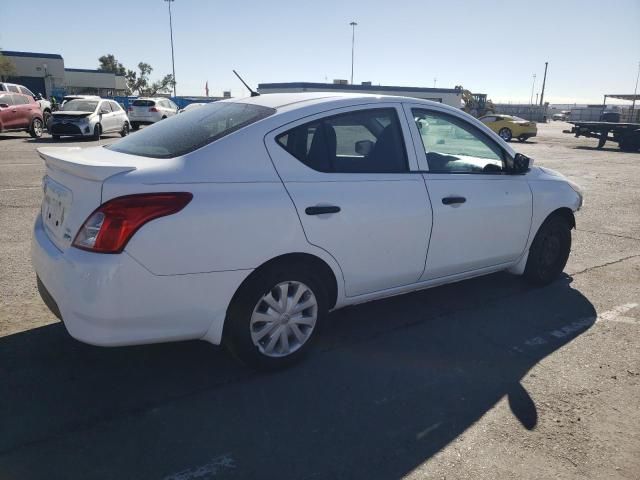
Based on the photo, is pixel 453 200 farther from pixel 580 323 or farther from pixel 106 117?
pixel 106 117

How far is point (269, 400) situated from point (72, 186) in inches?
63.0

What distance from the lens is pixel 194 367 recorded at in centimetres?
329

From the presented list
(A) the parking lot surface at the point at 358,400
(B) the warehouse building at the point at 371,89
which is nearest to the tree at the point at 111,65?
(B) the warehouse building at the point at 371,89

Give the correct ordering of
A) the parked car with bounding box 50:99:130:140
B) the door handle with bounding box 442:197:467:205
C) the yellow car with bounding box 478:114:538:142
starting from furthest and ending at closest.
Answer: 1. the yellow car with bounding box 478:114:538:142
2. the parked car with bounding box 50:99:130:140
3. the door handle with bounding box 442:197:467:205

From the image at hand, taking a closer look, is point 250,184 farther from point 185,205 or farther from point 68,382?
point 68,382

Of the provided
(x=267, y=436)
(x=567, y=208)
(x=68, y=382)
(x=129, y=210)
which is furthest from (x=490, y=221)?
(x=68, y=382)

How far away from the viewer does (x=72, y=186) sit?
2785 mm

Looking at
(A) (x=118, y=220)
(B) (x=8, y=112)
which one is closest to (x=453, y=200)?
(A) (x=118, y=220)

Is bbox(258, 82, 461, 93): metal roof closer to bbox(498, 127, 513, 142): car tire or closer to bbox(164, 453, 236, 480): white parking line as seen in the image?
bbox(498, 127, 513, 142): car tire

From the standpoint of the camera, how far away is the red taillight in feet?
8.36

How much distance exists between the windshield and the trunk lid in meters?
17.7

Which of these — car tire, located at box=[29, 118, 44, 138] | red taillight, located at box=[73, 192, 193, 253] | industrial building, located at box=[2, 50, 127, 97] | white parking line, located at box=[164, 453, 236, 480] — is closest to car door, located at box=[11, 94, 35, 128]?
car tire, located at box=[29, 118, 44, 138]

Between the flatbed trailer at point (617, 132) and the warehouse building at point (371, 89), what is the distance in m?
8.88

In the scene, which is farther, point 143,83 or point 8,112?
point 143,83
